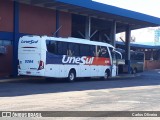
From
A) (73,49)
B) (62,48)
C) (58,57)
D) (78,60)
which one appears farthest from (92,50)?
(58,57)

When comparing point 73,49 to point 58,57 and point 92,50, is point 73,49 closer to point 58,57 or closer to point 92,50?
point 58,57

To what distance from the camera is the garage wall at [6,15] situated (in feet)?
92.9

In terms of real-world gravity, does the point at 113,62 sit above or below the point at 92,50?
below

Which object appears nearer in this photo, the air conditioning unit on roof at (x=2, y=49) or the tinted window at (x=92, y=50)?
the air conditioning unit on roof at (x=2, y=49)

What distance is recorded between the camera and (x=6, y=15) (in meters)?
28.6

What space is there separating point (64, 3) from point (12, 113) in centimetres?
2061

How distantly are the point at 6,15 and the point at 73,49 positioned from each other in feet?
17.8

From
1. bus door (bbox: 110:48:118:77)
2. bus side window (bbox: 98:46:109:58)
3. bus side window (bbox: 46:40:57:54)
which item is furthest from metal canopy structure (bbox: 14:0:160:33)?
bus side window (bbox: 46:40:57:54)

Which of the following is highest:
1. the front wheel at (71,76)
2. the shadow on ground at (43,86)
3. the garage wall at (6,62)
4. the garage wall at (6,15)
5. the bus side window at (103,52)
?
the garage wall at (6,15)

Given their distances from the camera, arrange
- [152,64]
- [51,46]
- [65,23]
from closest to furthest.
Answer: [51,46], [65,23], [152,64]

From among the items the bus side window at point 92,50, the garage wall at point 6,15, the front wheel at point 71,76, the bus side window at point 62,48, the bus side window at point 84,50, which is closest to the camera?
the bus side window at point 62,48

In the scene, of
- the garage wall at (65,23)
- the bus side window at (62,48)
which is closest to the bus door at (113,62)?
the garage wall at (65,23)

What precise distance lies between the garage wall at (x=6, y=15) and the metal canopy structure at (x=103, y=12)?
1.40 meters

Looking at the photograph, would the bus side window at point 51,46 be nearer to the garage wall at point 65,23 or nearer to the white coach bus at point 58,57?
the white coach bus at point 58,57
